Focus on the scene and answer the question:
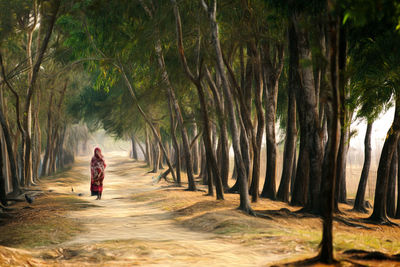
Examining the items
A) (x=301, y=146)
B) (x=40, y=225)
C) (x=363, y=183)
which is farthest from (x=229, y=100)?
(x=363, y=183)

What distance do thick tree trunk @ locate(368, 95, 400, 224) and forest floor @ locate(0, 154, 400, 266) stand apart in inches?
22.0

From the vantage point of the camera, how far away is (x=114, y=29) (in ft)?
58.4

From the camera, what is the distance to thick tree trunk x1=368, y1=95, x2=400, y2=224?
547 inches

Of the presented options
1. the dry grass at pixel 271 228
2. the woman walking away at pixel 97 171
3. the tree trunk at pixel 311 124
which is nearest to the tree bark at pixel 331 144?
the dry grass at pixel 271 228

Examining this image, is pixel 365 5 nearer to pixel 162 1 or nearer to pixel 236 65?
pixel 162 1

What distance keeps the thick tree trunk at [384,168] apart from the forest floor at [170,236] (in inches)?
22.0

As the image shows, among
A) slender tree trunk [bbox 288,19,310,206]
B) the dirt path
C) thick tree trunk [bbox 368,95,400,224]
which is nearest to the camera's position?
the dirt path

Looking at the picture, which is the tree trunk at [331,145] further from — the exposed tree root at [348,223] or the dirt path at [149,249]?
the exposed tree root at [348,223]

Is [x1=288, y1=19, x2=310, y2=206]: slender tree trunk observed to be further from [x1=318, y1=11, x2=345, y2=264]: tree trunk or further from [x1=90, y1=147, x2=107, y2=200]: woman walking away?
[x1=318, y1=11, x2=345, y2=264]: tree trunk

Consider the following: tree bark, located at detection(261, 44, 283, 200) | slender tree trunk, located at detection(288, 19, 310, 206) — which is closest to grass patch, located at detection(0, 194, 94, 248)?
tree bark, located at detection(261, 44, 283, 200)

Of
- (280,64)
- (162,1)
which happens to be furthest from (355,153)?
(162,1)

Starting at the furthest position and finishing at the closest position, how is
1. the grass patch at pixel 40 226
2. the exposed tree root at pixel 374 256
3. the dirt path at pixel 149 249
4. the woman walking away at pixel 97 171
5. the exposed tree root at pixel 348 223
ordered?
the woman walking away at pixel 97 171, the exposed tree root at pixel 348 223, the grass patch at pixel 40 226, the dirt path at pixel 149 249, the exposed tree root at pixel 374 256

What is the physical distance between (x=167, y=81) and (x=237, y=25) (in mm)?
3832

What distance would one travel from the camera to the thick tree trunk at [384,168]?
13.9 metres
